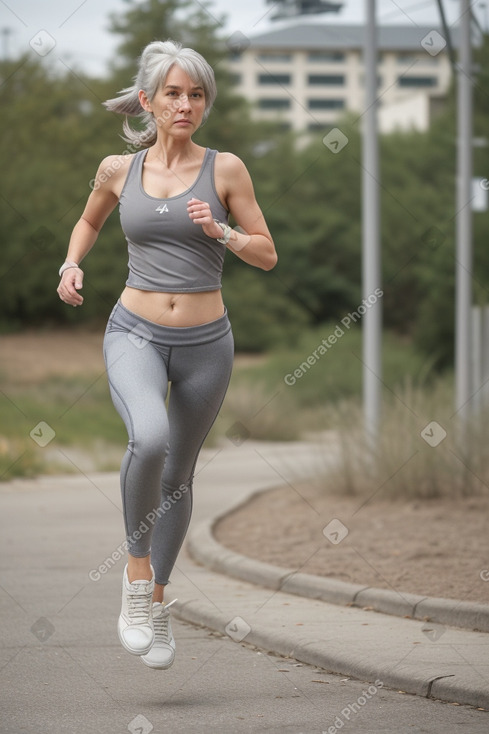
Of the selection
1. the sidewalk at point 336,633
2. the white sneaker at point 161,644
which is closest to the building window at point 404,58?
the sidewalk at point 336,633

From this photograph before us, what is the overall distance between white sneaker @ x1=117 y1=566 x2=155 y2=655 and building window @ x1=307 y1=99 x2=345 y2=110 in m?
111

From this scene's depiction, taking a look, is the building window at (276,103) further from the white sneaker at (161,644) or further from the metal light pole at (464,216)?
the white sneaker at (161,644)

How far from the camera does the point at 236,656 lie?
5480 mm

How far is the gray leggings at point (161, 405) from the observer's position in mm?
4309

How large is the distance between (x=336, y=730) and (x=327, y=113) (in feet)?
365

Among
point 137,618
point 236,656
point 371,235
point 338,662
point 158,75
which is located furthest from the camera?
point 371,235

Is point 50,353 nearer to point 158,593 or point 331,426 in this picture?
point 331,426

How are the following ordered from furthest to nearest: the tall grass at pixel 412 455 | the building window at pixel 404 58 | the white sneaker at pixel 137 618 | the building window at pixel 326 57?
the building window at pixel 326 57, the building window at pixel 404 58, the tall grass at pixel 412 455, the white sneaker at pixel 137 618

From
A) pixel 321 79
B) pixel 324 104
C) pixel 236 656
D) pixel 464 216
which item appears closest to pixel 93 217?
pixel 236 656

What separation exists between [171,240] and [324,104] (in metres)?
111

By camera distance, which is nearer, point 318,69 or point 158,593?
point 158,593

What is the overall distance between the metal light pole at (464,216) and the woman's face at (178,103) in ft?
28.4

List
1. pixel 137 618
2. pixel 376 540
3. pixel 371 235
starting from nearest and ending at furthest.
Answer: pixel 137 618, pixel 376 540, pixel 371 235

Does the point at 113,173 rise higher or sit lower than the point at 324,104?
lower
